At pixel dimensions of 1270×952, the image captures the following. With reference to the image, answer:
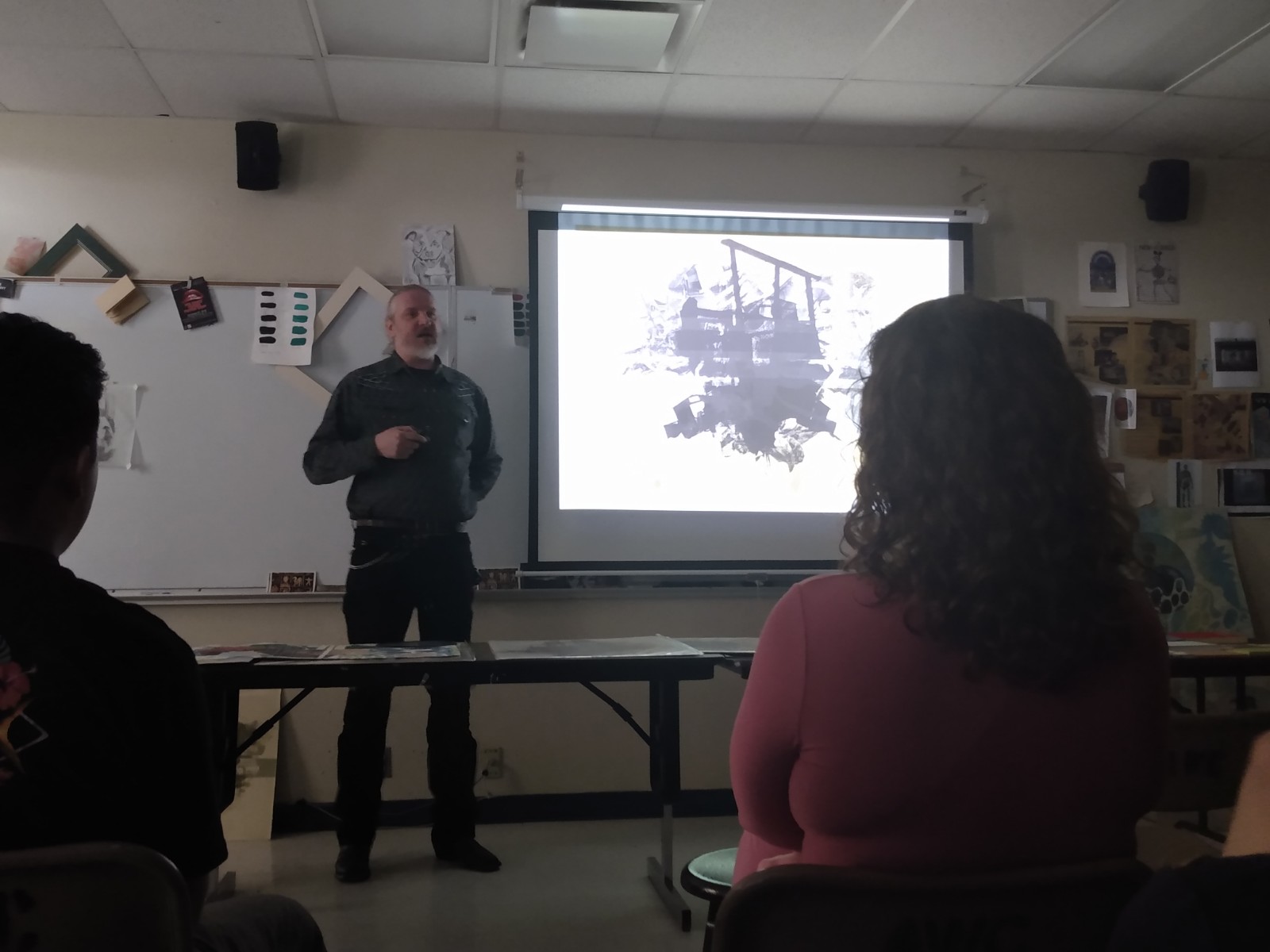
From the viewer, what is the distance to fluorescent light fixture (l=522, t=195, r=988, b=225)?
134 inches

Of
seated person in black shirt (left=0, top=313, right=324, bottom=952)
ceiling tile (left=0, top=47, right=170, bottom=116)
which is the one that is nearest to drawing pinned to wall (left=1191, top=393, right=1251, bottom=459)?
seated person in black shirt (left=0, top=313, right=324, bottom=952)

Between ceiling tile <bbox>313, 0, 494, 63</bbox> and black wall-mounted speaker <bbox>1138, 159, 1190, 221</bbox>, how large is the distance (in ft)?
8.38

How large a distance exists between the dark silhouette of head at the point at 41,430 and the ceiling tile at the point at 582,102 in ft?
A: 7.83

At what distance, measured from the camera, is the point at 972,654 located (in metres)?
0.90

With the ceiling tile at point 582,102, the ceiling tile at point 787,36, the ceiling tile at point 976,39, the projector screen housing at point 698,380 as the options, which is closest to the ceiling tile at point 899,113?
the ceiling tile at point 976,39

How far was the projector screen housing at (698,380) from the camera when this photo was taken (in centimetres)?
336

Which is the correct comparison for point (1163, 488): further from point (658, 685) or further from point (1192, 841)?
point (658, 685)

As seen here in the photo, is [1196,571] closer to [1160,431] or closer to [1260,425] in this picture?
[1160,431]

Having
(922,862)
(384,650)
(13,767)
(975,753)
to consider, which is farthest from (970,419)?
(384,650)

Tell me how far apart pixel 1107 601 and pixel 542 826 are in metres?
2.63

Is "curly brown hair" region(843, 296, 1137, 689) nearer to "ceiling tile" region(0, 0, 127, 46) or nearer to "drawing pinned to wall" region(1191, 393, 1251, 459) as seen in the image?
"ceiling tile" region(0, 0, 127, 46)

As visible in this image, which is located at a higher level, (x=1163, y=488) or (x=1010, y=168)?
(x=1010, y=168)

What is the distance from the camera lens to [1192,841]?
296 centimetres

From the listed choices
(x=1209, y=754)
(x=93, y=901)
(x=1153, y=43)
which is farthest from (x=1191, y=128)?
(x=93, y=901)
